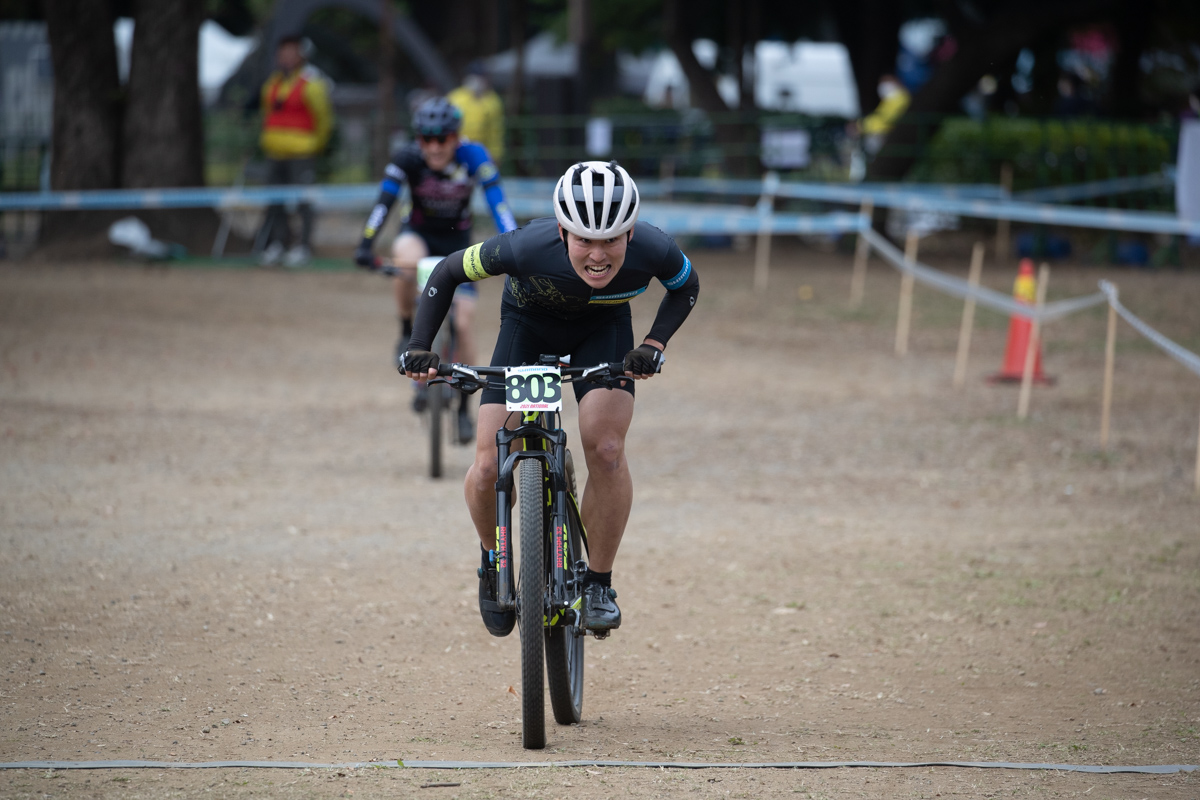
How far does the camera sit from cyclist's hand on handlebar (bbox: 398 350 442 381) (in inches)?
186

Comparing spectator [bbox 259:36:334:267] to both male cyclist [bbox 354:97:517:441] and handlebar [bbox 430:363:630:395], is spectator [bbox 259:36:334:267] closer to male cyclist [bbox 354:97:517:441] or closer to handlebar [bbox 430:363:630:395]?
male cyclist [bbox 354:97:517:441]

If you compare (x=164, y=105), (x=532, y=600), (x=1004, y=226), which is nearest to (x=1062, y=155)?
(x=1004, y=226)

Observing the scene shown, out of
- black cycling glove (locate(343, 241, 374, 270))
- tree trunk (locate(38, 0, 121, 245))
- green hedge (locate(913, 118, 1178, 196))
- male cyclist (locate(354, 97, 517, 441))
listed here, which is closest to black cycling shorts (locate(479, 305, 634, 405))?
male cyclist (locate(354, 97, 517, 441))

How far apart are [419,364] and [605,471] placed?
0.81 meters

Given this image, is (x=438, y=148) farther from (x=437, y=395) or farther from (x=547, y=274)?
(x=547, y=274)

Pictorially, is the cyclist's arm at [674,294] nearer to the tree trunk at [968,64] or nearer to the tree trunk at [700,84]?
the tree trunk at [700,84]

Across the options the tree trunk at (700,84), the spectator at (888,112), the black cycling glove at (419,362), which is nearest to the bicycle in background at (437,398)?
the black cycling glove at (419,362)

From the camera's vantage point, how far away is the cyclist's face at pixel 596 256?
4680 mm

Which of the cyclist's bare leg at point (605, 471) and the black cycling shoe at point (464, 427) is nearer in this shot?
the cyclist's bare leg at point (605, 471)

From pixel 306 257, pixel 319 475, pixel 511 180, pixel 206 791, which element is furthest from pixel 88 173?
pixel 206 791

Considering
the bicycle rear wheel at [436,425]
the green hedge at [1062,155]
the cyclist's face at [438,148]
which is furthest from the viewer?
the green hedge at [1062,155]

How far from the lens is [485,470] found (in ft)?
16.2

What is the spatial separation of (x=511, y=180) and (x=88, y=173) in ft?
20.1

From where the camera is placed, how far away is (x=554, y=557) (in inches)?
187
